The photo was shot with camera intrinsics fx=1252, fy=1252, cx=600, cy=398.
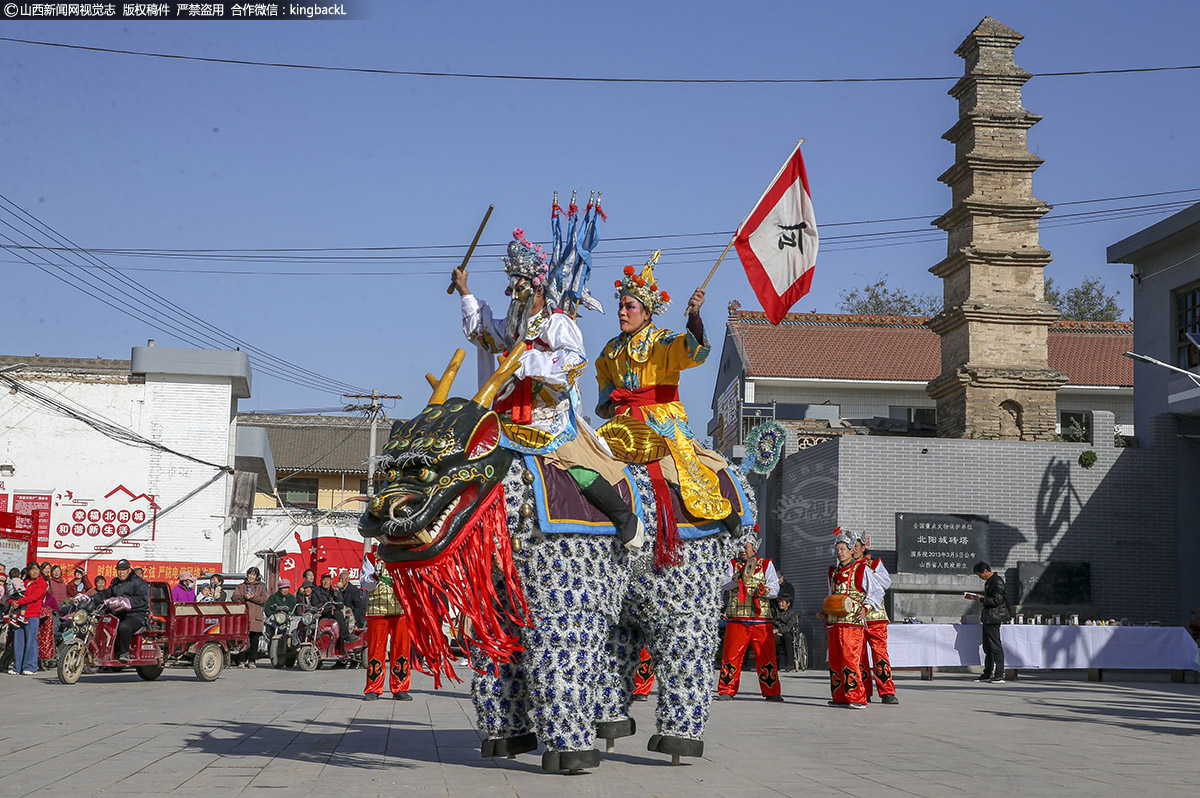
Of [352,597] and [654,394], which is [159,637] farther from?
[654,394]

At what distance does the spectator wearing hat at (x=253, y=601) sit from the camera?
20.8m

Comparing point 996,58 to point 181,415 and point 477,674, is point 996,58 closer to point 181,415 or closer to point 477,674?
point 181,415

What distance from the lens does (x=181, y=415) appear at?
27.4 metres

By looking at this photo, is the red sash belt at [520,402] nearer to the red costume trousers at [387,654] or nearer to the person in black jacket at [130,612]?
the red costume trousers at [387,654]

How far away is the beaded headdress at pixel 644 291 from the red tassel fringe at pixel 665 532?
54.9 inches

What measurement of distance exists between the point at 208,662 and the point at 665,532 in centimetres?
1114

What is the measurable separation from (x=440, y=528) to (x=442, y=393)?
94cm

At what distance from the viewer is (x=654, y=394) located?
813 cm

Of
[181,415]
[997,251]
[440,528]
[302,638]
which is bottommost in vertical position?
[302,638]

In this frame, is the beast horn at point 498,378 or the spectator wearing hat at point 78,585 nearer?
the beast horn at point 498,378

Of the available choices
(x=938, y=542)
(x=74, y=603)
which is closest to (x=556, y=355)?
(x=74, y=603)

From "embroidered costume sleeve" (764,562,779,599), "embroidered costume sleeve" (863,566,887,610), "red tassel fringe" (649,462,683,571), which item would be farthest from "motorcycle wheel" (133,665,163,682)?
"red tassel fringe" (649,462,683,571)

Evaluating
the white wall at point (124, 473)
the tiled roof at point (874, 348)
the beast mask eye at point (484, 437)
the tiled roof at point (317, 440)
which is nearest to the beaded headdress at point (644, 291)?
the beast mask eye at point (484, 437)

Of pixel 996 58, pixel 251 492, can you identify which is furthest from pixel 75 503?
pixel 996 58
